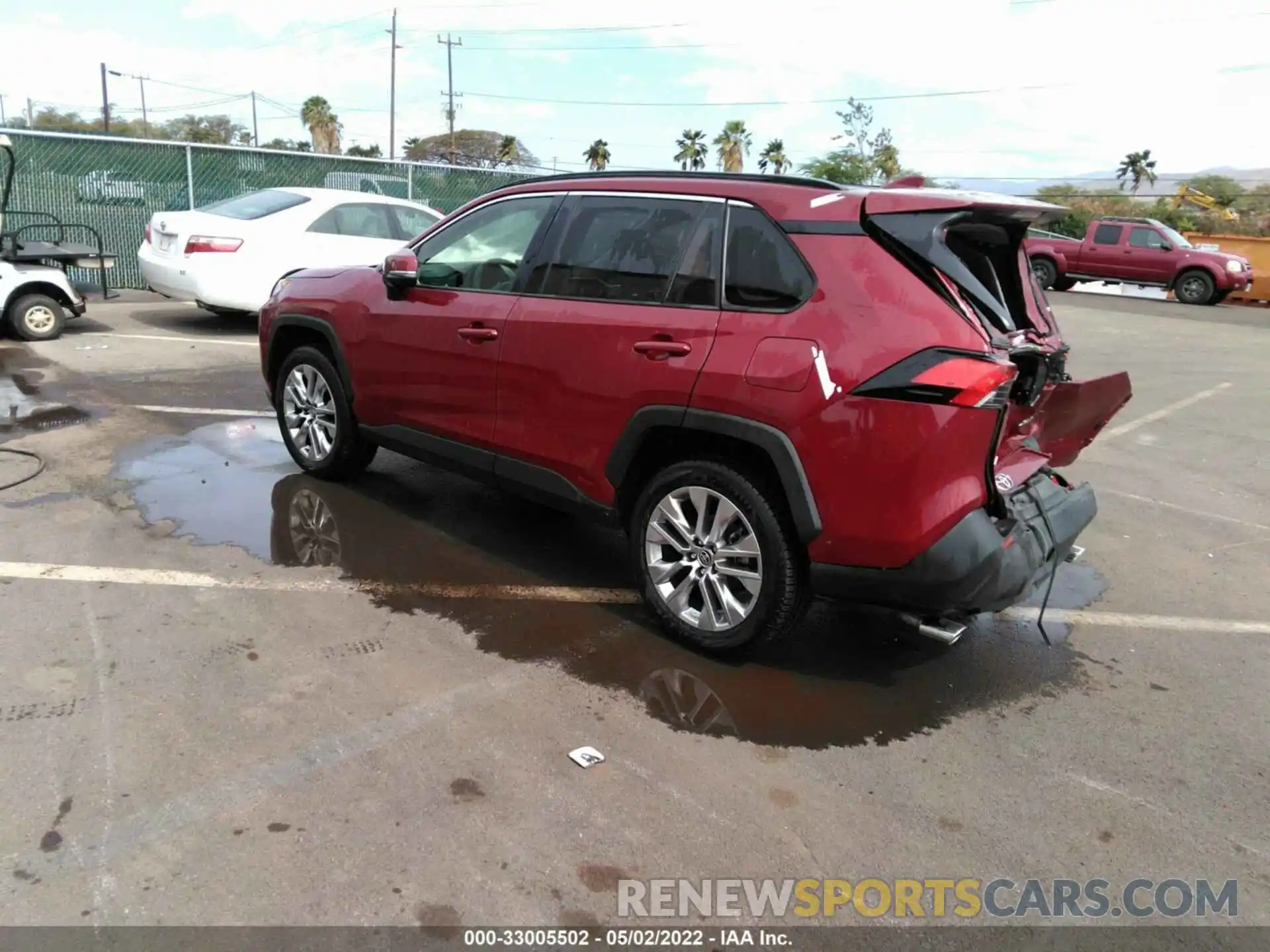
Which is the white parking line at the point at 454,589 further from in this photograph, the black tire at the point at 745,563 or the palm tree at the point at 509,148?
the palm tree at the point at 509,148

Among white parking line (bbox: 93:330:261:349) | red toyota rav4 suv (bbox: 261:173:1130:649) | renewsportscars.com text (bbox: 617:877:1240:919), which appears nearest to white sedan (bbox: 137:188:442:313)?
white parking line (bbox: 93:330:261:349)

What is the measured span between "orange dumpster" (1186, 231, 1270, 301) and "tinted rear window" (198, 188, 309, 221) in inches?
836

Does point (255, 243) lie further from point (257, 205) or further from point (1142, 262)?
point (1142, 262)

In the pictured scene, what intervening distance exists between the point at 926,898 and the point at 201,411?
→ 21.7 feet

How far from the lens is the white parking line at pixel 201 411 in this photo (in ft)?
24.2

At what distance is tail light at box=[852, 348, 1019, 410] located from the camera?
3.25 meters

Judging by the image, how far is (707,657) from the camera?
3994 mm

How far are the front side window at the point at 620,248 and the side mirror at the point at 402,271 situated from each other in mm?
895

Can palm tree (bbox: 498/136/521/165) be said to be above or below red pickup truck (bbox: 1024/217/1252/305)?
above

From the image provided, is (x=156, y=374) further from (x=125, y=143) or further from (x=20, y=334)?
(x=125, y=143)

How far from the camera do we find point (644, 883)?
2.69 meters

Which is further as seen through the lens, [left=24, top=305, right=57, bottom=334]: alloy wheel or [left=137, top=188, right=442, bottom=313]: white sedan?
[left=137, top=188, right=442, bottom=313]: white sedan

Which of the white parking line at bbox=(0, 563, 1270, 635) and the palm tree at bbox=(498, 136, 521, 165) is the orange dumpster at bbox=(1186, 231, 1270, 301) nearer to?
the white parking line at bbox=(0, 563, 1270, 635)

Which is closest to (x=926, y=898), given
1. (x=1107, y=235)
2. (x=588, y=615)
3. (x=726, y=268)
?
(x=588, y=615)
